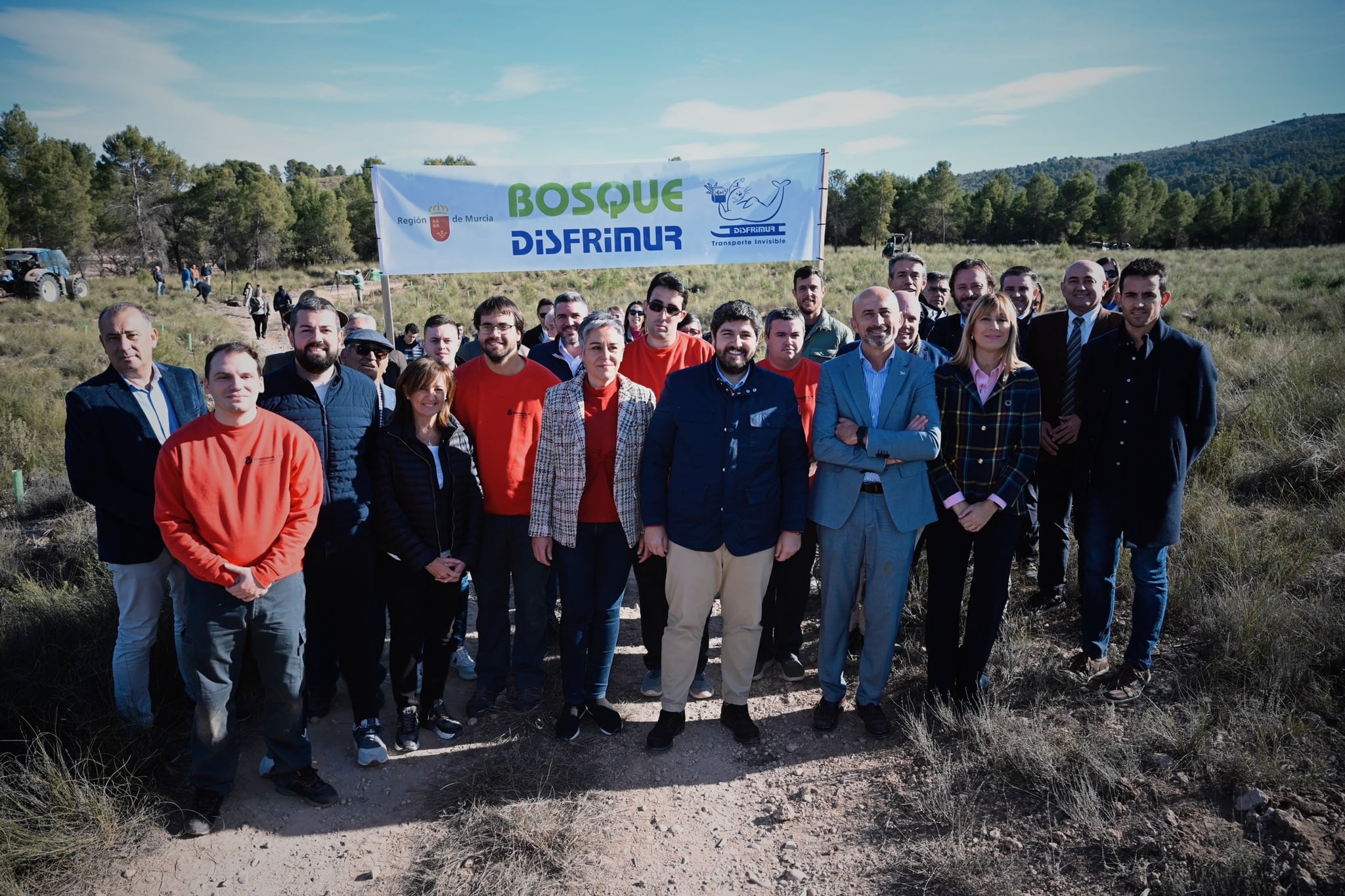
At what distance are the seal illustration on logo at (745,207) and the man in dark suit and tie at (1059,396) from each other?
3.42 metres

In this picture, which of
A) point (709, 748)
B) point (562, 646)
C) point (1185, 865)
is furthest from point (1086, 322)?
point (562, 646)

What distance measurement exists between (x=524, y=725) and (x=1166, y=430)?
4.09 metres

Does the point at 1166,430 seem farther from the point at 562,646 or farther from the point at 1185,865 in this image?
the point at 562,646

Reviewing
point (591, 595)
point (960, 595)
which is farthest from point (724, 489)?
point (960, 595)

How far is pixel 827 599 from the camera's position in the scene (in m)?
4.09

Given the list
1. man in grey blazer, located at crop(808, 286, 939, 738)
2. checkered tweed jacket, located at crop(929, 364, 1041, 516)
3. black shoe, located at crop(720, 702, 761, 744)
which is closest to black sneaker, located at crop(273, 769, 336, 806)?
black shoe, located at crop(720, 702, 761, 744)

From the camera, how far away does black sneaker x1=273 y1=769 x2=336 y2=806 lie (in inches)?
140

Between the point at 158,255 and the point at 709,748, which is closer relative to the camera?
the point at 709,748

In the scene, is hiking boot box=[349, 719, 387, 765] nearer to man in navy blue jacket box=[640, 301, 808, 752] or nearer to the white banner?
man in navy blue jacket box=[640, 301, 808, 752]

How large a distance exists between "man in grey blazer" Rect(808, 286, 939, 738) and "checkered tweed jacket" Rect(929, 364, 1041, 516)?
0.16 meters

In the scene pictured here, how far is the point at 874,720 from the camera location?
4.05 metres

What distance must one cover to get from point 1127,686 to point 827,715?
1761mm

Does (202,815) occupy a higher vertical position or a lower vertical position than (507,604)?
lower

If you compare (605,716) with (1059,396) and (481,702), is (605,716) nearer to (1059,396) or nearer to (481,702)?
(481,702)
